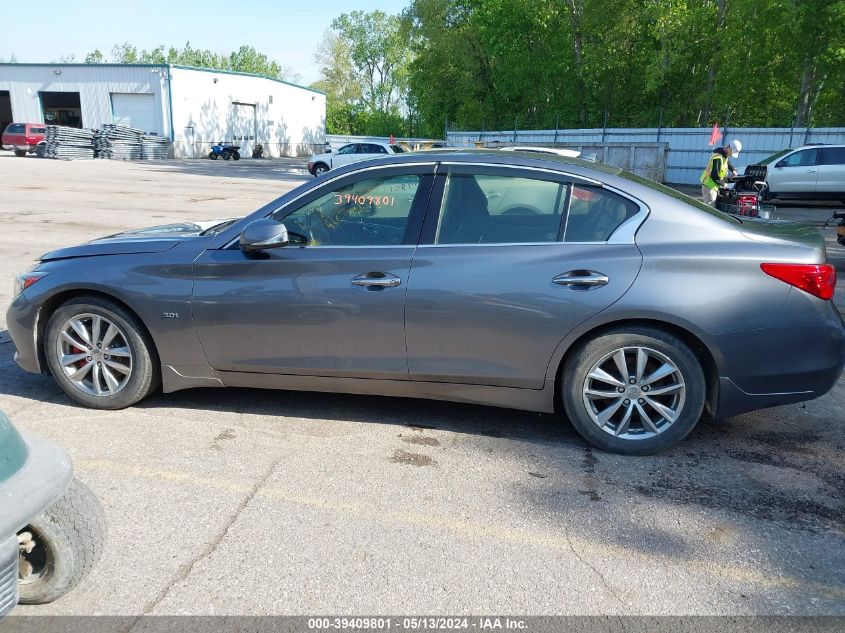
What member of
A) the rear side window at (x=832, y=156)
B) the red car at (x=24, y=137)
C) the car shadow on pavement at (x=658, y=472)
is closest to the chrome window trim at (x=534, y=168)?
the car shadow on pavement at (x=658, y=472)

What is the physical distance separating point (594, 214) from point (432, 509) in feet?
6.09

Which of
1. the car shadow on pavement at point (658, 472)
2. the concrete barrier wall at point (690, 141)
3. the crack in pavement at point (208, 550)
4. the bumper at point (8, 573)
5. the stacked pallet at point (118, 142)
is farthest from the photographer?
the stacked pallet at point (118, 142)

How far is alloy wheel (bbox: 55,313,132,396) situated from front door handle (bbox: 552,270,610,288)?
269 cm

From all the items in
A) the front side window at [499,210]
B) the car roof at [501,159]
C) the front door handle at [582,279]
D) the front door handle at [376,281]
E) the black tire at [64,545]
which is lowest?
the black tire at [64,545]

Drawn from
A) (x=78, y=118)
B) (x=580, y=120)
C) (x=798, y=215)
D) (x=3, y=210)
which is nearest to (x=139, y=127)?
(x=78, y=118)

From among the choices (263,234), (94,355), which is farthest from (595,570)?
(94,355)

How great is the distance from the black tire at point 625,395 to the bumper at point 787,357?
0.16m

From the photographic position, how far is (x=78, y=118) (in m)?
49.7

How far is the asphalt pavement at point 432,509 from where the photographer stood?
2.64 m

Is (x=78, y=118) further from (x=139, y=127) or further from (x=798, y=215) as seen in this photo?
(x=798, y=215)

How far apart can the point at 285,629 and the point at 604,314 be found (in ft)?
7.22

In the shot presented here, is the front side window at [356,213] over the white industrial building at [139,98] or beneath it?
beneath

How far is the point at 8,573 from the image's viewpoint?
2057 mm

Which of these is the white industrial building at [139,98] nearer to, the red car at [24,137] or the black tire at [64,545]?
the red car at [24,137]
